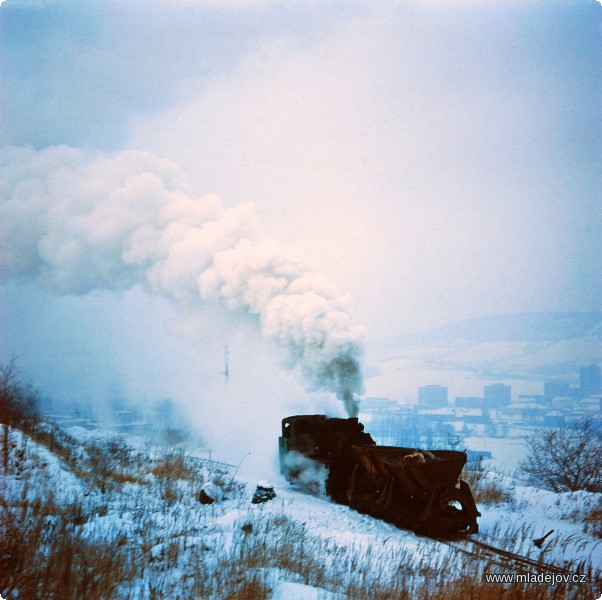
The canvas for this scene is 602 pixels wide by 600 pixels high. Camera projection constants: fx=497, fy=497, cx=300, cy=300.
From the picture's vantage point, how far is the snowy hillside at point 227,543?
5.63 m

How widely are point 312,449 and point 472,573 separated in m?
7.19

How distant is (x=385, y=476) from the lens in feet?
33.6

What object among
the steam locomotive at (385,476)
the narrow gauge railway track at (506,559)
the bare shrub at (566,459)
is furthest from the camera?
the bare shrub at (566,459)

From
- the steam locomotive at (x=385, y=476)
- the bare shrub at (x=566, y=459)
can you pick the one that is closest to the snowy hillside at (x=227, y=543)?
the steam locomotive at (x=385, y=476)

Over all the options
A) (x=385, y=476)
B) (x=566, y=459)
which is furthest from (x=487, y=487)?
(x=385, y=476)

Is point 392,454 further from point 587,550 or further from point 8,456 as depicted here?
point 8,456

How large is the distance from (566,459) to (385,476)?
7.15 metres

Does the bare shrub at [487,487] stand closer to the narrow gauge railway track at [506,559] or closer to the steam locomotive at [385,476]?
the steam locomotive at [385,476]

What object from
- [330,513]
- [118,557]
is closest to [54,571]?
[118,557]

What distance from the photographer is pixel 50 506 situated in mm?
7805

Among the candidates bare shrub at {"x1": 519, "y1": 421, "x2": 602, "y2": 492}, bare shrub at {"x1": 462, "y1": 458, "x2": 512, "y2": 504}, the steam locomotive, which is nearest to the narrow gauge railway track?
the steam locomotive

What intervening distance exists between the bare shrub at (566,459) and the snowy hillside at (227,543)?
2.60 metres

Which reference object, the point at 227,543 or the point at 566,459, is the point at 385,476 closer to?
the point at 227,543

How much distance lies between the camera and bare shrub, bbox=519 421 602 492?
13625 millimetres
